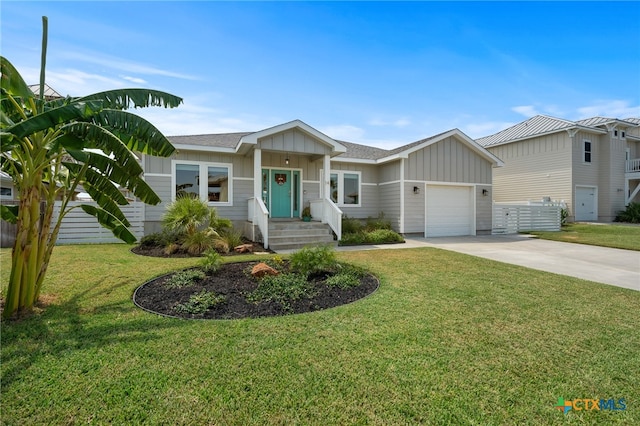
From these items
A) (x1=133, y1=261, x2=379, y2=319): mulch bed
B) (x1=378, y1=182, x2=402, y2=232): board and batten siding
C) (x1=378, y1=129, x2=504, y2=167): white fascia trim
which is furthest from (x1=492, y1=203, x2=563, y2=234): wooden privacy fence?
(x1=133, y1=261, x2=379, y2=319): mulch bed

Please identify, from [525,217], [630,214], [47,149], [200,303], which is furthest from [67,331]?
[630,214]

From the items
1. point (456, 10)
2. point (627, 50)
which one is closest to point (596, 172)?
point (627, 50)

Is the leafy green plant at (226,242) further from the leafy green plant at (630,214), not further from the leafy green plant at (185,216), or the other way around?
the leafy green plant at (630,214)

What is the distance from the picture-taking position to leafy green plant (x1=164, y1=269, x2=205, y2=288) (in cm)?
521

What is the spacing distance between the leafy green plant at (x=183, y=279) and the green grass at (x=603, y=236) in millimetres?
13190

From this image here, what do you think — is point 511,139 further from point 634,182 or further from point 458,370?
point 458,370

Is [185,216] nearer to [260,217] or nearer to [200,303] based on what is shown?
[260,217]

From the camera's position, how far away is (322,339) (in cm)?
325

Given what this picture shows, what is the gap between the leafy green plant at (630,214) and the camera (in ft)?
61.6

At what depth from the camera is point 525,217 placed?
633 inches

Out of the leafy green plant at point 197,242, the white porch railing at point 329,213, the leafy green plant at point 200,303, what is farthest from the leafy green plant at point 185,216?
the leafy green plant at point 200,303

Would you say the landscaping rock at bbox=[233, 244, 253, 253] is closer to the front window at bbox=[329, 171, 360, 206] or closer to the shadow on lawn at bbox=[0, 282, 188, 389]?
the shadow on lawn at bbox=[0, 282, 188, 389]

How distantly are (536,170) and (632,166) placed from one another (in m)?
6.33

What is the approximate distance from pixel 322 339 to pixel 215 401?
4.23ft
